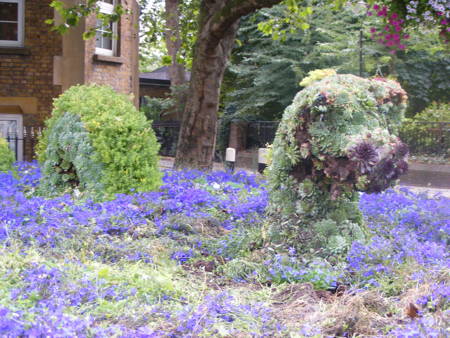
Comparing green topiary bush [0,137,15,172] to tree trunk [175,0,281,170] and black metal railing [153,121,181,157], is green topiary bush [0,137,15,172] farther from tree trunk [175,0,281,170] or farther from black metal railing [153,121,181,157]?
black metal railing [153,121,181,157]

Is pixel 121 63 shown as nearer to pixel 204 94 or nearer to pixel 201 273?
pixel 204 94

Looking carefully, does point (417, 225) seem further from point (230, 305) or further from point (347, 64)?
point (347, 64)

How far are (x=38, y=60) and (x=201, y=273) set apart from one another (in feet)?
32.9

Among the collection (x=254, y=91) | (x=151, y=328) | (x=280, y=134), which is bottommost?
(x=151, y=328)

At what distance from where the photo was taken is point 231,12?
896cm

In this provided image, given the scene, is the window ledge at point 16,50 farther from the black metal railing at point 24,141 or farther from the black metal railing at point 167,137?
the black metal railing at point 167,137

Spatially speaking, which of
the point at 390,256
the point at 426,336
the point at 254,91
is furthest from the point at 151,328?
the point at 254,91

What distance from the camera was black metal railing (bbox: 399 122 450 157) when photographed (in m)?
16.0

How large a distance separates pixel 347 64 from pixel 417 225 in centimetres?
1287

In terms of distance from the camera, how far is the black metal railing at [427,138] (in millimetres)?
16031

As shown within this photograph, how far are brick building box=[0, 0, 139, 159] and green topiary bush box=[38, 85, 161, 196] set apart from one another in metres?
5.42

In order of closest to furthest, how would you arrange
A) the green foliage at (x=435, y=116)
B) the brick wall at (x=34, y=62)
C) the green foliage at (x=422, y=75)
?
1. the brick wall at (x=34, y=62)
2. the green foliage at (x=435, y=116)
3. the green foliage at (x=422, y=75)

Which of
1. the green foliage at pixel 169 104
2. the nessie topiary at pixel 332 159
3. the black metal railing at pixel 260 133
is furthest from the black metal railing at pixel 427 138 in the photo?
the nessie topiary at pixel 332 159

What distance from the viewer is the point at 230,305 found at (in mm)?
3564
